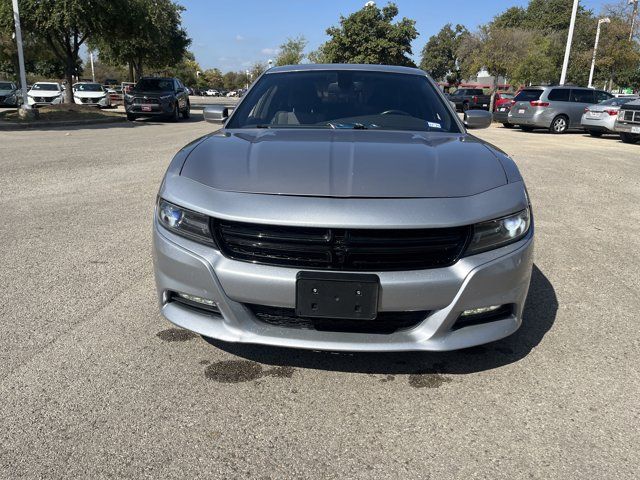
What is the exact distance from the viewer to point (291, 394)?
8.46ft

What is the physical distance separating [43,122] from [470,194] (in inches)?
746

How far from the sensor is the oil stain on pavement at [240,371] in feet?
8.88

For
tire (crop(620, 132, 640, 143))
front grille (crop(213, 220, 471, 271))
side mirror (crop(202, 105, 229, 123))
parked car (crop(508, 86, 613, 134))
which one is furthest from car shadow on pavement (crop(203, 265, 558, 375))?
parked car (crop(508, 86, 613, 134))

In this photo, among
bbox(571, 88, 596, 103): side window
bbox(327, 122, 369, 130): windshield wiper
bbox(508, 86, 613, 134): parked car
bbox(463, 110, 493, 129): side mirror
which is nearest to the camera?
bbox(327, 122, 369, 130): windshield wiper

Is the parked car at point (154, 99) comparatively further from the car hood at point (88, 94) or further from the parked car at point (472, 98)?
the parked car at point (472, 98)

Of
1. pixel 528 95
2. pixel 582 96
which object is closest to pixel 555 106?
pixel 528 95

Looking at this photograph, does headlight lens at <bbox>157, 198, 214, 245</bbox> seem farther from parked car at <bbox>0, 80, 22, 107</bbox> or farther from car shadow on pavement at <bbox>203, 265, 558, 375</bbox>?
parked car at <bbox>0, 80, 22, 107</bbox>

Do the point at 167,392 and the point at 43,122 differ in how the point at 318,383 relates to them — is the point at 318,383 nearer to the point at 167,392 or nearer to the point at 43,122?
the point at 167,392

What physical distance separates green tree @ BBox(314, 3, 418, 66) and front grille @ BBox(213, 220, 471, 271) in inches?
1880

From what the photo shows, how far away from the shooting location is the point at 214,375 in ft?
8.96

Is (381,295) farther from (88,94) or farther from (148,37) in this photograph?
(88,94)

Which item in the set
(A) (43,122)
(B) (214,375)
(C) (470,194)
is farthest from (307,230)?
(A) (43,122)

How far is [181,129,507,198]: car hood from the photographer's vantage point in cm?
247

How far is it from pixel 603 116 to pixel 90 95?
2445cm
